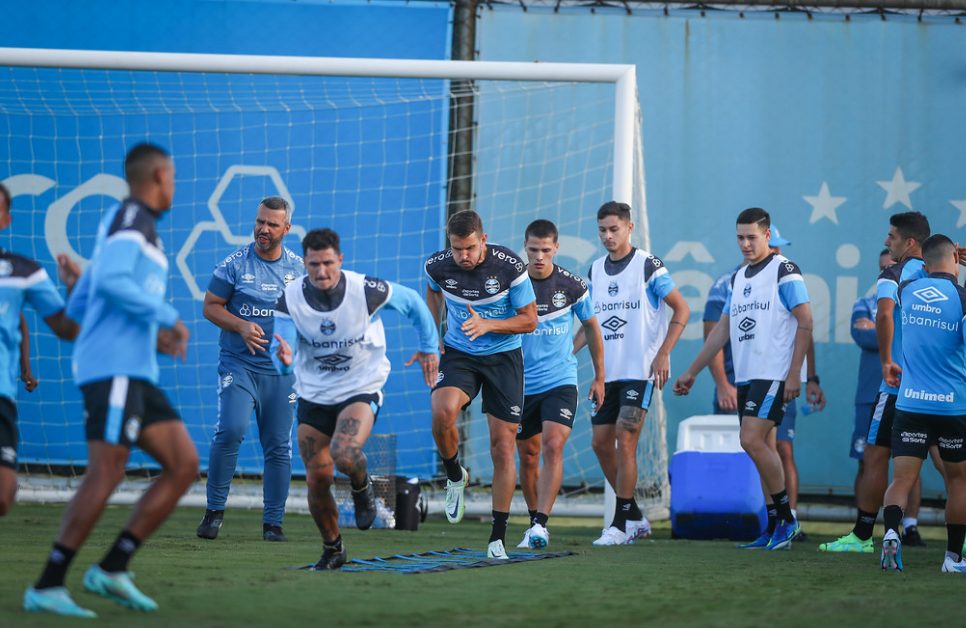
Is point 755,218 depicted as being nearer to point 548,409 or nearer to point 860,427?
point 548,409

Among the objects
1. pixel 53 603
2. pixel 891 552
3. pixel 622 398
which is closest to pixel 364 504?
pixel 53 603

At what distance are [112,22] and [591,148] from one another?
16.3ft

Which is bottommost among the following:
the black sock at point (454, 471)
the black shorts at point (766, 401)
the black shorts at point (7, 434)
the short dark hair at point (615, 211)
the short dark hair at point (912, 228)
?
the black sock at point (454, 471)

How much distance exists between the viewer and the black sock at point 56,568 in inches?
195

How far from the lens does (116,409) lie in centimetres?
504

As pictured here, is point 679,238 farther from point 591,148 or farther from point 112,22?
point 112,22

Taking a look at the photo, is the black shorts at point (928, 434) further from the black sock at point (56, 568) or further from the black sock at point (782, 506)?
the black sock at point (56, 568)

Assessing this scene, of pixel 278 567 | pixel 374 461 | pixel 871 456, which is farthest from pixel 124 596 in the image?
pixel 374 461

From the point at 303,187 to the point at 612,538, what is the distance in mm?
5151

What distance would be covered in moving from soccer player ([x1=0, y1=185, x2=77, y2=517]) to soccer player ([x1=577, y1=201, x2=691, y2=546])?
486 centimetres

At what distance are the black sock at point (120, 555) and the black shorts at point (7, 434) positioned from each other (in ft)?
3.51

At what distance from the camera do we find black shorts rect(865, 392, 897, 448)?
8844 mm

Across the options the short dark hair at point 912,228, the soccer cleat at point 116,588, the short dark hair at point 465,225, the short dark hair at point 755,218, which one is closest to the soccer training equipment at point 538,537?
the short dark hair at point 465,225

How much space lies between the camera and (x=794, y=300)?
924cm
